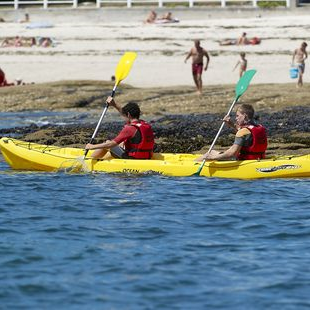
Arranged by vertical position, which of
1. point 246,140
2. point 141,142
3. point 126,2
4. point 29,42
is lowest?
point 29,42

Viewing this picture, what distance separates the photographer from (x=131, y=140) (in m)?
13.7

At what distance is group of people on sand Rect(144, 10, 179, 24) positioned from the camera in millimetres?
38156

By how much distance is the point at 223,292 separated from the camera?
859 centimetres

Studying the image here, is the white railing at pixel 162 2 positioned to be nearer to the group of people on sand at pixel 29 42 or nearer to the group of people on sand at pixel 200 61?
the group of people on sand at pixel 29 42

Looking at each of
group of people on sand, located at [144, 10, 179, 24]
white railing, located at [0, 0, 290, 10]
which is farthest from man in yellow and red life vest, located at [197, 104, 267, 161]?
white railing, located at [0, 0, 290, 10]

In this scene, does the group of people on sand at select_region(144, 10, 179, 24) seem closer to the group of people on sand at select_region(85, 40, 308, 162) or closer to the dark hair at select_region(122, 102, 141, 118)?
the group of people on sand at select_region(85, 40, 308, 162)

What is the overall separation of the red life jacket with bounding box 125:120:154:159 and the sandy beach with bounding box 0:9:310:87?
1356 cm

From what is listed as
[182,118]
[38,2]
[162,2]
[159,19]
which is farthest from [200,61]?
[38,2]

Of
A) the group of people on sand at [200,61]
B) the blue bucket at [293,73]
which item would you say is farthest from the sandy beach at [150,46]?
the group of people on sand at [200,61]

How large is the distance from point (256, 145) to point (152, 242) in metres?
3.52

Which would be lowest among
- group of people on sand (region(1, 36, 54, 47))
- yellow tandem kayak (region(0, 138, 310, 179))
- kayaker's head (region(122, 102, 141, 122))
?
group of people on sand (region(1, 36, 54, 47))

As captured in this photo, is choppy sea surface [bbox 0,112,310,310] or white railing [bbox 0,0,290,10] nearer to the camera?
choppy sea surface [bbox 0,112,310,310]

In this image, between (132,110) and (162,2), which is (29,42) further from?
(132,110)

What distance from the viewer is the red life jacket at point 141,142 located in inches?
532
